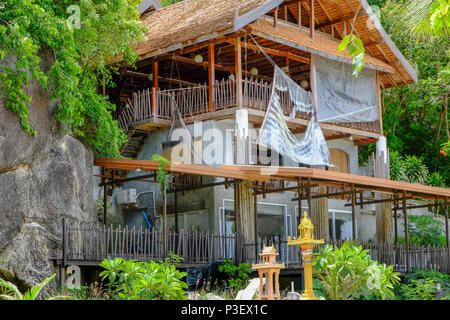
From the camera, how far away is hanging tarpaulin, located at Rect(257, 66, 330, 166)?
19.9 m

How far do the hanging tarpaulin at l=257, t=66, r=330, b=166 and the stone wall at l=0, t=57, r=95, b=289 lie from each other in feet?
17.7

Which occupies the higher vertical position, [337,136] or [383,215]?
[337,136]

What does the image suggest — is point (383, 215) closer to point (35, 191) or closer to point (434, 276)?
point (434, 276)

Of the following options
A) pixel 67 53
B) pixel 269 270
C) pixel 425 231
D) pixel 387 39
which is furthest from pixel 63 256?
pixel 425 231

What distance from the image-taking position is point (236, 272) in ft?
58.4

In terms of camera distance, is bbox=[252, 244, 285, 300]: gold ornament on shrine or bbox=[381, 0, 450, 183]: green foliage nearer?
bbox=[252, 244, 285, 300]: gold ornament on shrine

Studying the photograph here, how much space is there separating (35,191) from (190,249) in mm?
4190

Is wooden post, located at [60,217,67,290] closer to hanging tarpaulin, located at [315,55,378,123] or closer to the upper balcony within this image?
the upper balcony

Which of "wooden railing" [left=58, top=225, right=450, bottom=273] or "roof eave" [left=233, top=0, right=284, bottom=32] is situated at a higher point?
"roof eave" [left=233, top=0, right=284, bottom=32]

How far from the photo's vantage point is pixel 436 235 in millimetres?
26453

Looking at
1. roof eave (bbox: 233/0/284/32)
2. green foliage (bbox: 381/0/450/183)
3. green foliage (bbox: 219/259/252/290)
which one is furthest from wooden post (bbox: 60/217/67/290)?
green foliage (bbox: 381/0/450/183)

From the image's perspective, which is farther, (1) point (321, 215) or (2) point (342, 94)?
(1) point (321, 215)
